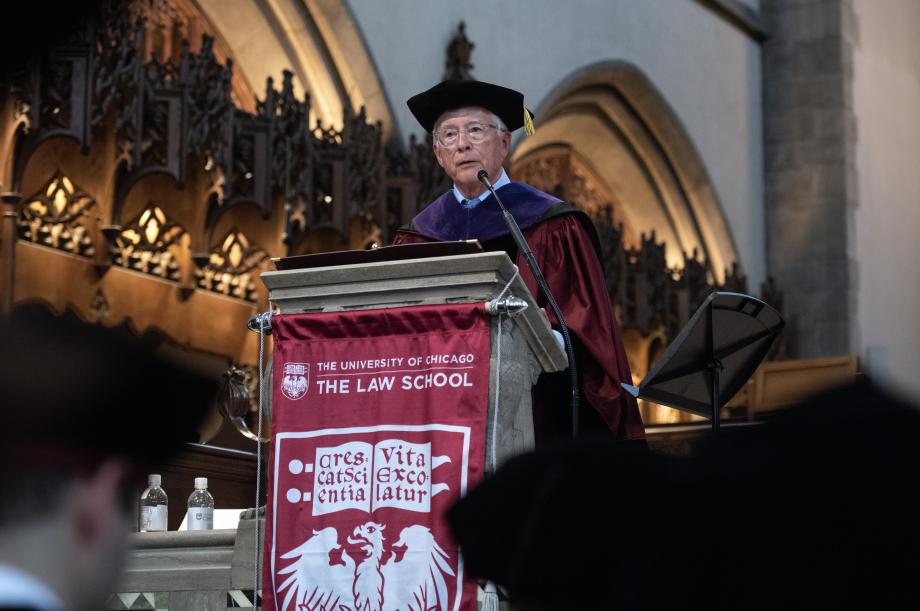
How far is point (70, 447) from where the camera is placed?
45.2 inches

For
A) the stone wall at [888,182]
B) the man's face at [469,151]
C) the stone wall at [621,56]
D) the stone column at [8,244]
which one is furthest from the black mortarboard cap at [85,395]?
the stone wall at [888,182]

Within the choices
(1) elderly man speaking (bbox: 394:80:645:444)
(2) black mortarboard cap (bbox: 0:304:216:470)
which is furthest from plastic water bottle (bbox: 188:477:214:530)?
(2) black mortarboard cap (bbox: 0:304:216:470)

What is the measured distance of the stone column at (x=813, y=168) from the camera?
1603 cm

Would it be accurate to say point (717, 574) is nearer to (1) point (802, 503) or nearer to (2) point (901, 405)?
(1) point (802, 503)

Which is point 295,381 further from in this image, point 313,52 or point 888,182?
point 888,182

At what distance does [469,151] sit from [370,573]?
162cm

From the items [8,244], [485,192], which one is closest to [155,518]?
[485,192]

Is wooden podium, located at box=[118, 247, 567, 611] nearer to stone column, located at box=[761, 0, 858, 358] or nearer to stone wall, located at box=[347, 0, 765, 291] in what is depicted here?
stone wall, located at box=[347, 0, 765, 291]

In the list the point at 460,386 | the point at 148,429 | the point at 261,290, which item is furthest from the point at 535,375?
the point at 261,290

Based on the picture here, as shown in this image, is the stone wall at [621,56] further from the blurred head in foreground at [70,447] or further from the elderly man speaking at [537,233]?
the blurred head in foreground at [70,447]

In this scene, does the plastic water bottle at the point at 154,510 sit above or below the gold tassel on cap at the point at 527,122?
below

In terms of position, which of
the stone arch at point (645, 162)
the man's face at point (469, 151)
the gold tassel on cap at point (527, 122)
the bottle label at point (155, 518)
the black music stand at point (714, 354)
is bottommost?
the bottle label at point (155, 518)

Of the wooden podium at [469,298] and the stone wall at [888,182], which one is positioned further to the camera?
the stone wall at [888,182]

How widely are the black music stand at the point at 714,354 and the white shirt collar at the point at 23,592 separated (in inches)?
153
